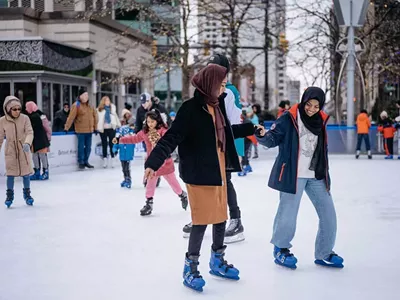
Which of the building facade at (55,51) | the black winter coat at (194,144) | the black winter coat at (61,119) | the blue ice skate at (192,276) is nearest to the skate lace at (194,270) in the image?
the blue ice skate at (192,276)

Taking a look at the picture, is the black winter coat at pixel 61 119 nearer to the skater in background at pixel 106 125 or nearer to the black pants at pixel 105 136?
the skater in background at pixel 106 125

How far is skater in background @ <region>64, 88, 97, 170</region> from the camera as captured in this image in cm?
1491

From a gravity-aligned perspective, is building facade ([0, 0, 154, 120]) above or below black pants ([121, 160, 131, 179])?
above

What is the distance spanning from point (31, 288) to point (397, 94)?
35.1 meters

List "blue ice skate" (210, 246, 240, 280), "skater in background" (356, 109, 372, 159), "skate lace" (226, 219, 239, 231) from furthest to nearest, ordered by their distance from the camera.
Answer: "skater in background" (356, 109, 372, 159)
"skate lace" (226, 219, 239, 231)
"blue ice skate" (210, 246, 240, 280)

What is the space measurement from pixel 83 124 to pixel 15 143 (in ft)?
20.9

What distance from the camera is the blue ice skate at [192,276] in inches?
174

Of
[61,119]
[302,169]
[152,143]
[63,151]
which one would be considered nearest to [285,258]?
[302,169]

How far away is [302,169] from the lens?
5008 millimetres

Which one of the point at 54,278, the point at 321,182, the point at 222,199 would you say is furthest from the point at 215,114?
the point at 54,278

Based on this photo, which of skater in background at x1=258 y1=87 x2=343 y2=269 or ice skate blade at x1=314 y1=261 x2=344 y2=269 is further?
ice skate blade at x1=314 y1=261 x2=344 y2=269

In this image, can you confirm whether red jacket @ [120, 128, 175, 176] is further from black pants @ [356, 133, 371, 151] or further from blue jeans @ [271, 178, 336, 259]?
black pants @ [356, 133, 371, 151]

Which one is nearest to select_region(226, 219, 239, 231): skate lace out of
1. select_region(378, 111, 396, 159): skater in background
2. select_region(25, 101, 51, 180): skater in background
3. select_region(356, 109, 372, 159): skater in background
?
select_region(25, 101, 51, 180): skater in background

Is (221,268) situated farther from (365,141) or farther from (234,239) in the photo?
(365,141)
